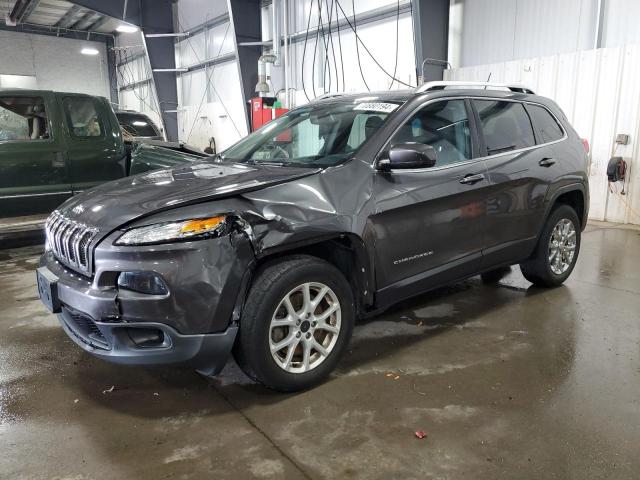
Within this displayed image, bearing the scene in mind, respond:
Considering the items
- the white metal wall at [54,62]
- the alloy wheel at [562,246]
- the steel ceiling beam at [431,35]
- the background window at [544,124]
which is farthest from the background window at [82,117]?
the white metal wall at [54,62]

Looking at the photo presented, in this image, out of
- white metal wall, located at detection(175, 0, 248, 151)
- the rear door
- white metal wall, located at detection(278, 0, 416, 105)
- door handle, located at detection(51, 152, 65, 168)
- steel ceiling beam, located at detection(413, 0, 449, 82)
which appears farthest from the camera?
white metal wall, located at detection(175, 0, 248, 151)

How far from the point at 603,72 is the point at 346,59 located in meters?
5.38

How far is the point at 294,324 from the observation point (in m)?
2.55

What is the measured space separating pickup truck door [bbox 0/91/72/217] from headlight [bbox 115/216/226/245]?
4027 millimetres

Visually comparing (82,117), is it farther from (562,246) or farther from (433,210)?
(562,246)

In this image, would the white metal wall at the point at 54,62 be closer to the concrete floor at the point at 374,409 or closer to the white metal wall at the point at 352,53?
the white metal wall at the point at 352,53

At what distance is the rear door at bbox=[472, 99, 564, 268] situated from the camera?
3488mm

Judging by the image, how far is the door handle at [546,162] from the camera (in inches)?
150

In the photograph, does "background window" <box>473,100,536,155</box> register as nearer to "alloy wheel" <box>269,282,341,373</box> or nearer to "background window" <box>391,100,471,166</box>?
"background window" <box>391,100,471,166</box>

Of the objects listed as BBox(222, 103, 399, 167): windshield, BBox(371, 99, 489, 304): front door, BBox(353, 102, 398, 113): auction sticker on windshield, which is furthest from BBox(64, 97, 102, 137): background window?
BBox(371, 99, 489, 304): front door

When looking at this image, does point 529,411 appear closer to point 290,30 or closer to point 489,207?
point 489,207

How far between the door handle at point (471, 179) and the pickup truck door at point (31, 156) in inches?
178

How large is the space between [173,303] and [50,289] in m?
0.75

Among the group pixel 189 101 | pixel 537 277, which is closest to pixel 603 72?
pixel 537 277
